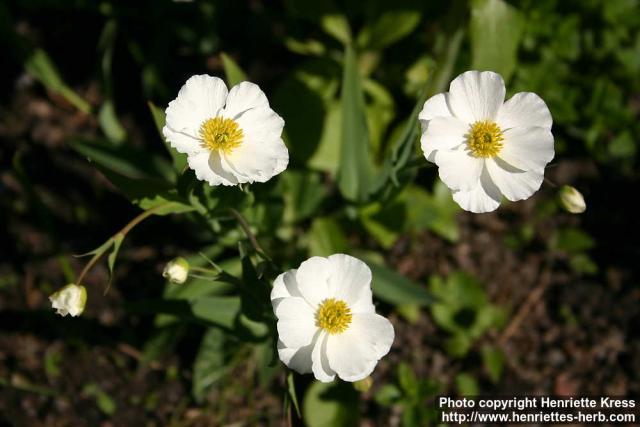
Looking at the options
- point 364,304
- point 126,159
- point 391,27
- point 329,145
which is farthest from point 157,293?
point 391,27

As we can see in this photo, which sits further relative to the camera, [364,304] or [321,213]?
[321,213]

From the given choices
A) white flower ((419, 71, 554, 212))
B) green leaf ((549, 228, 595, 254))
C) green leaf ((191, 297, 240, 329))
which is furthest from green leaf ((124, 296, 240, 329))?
green leaf ((549, 228, 595, 254))

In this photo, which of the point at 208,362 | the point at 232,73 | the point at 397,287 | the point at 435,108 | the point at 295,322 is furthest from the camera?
the point at 208,362

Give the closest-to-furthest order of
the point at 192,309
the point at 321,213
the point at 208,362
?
the point at 192,309 < the point at 208,362 < the point at 321,213

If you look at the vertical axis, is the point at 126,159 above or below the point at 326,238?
above

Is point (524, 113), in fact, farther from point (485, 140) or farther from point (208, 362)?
point (208, 362)

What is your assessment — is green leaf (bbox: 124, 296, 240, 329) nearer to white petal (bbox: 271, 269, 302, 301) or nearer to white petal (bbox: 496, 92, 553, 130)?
white petal (bbox: 271, 269, 302, 301)

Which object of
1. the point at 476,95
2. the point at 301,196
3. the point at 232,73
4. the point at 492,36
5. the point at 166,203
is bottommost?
the point at 166,203
